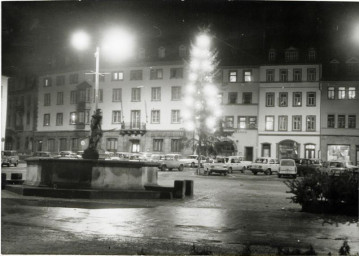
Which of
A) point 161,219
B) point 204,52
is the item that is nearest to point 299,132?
point 204,52

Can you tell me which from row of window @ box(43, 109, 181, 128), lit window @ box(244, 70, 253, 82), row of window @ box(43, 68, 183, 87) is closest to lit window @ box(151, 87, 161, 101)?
row of window @ box(43, 68, 183, 87)

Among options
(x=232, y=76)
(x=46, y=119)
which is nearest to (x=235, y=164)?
(x=232, y=76)

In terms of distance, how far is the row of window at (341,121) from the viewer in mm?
50156

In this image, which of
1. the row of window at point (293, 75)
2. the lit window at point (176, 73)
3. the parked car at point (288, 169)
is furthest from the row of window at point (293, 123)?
the parked car at point (288, 169)

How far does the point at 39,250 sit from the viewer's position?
790 centimetres

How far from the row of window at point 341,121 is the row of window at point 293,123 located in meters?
1.86

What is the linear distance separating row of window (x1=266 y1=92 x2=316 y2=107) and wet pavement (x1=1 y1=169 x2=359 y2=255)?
39.7m

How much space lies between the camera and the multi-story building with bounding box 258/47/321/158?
53.2m

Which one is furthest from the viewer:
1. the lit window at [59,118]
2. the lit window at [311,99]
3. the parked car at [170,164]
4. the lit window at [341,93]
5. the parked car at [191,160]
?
the lit window at [311,99]

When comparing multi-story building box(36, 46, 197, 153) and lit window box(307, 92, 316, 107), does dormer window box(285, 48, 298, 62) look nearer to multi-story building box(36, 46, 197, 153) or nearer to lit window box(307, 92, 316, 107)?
lit window box(307, 92, 316, 107)

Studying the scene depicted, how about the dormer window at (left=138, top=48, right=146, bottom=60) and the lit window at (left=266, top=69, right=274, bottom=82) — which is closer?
the dormer window at (left=138, top=48, right=146, bottom=60)

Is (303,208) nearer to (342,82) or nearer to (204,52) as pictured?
(204,52)

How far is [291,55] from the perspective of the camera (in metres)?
55.2

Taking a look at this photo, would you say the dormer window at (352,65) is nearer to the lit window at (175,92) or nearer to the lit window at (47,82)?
the lit window at (175,92)
